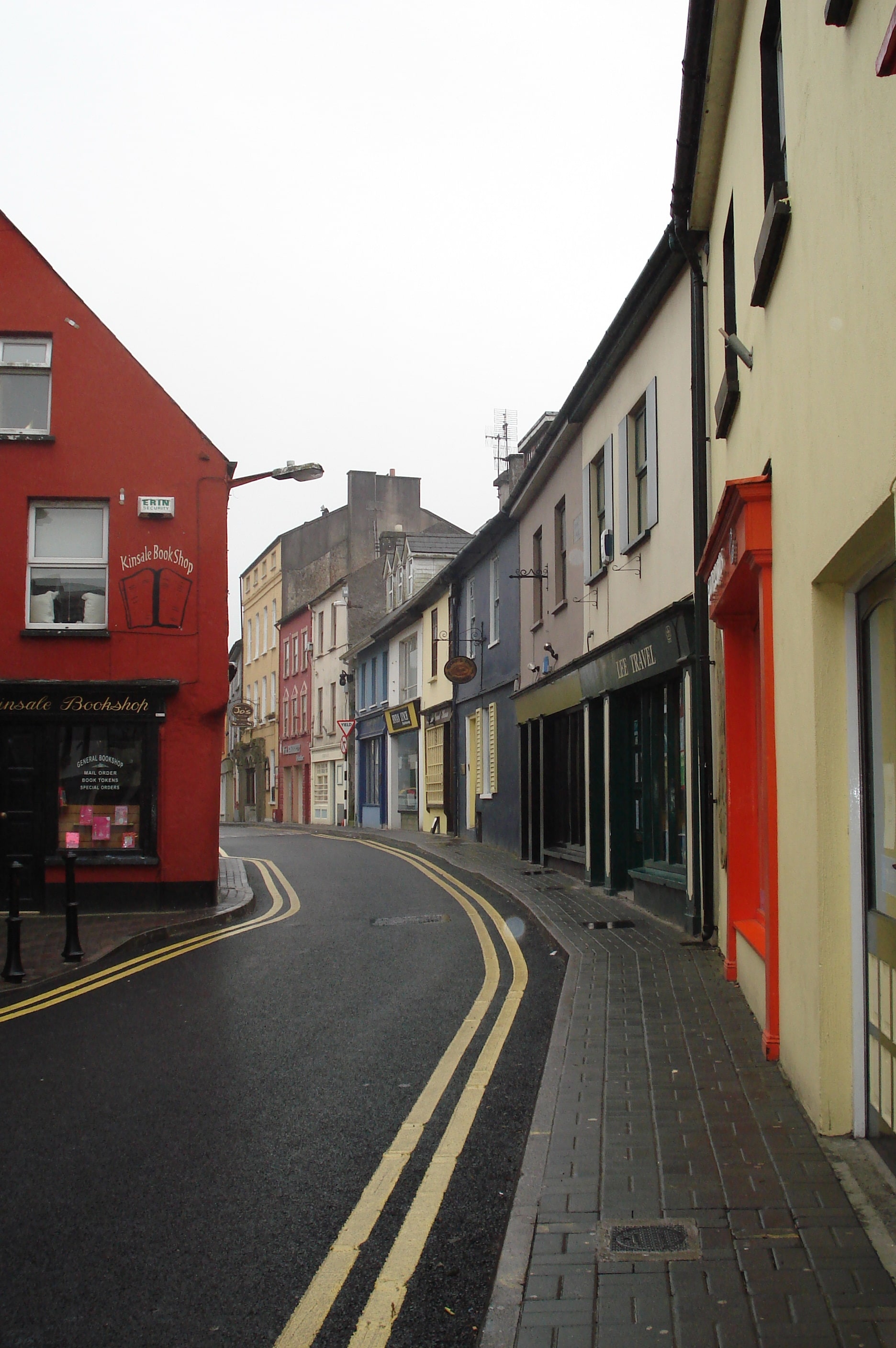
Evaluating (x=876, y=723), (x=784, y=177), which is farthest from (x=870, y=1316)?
(x=784, y=177)

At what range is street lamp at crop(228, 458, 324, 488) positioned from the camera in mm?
16062

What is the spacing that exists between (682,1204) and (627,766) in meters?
9.96

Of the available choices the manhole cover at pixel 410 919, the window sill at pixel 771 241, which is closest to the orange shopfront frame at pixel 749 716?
the window sill at pixel 771 241

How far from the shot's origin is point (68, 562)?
15.3 metres

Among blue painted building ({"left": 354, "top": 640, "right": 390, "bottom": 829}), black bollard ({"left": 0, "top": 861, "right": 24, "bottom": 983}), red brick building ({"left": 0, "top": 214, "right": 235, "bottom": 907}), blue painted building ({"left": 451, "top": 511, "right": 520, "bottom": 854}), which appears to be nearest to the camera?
black bollard ({"left": 0, "top": 861, "right": 24, "bottom": 983})

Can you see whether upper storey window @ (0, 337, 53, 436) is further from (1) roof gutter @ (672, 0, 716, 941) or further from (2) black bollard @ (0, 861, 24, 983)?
(1) roof gutter @ (672, 0, 716, 941)

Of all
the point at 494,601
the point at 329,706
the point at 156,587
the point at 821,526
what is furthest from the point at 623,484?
the point at 329,706

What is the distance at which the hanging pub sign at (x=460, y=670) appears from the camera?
25172 mm

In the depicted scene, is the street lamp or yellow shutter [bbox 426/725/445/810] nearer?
the street lamp

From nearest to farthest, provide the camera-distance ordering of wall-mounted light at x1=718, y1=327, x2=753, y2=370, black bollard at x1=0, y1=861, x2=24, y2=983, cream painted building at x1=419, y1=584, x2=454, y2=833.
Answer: wall-mounted light at x1=718, y1=327, x2=753, y2=370
black bollard at x1=0, y1=861, x2=24, y2=983
cream painted building at x1=419, y1=584, x2=454, y2=833

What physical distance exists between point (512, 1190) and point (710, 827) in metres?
6.25

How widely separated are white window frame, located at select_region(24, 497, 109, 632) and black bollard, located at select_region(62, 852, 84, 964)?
16.5 feet

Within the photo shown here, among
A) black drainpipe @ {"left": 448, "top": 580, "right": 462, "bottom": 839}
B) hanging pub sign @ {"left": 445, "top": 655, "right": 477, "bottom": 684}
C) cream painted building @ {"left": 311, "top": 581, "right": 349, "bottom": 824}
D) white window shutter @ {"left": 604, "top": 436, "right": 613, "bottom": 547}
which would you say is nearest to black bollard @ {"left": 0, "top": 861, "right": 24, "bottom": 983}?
white window shutter @ {"left": 604, "top": 436, "right": 613, "bottom": 547}

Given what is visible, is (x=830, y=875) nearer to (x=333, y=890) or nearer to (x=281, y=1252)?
(x=281, y=1252)
